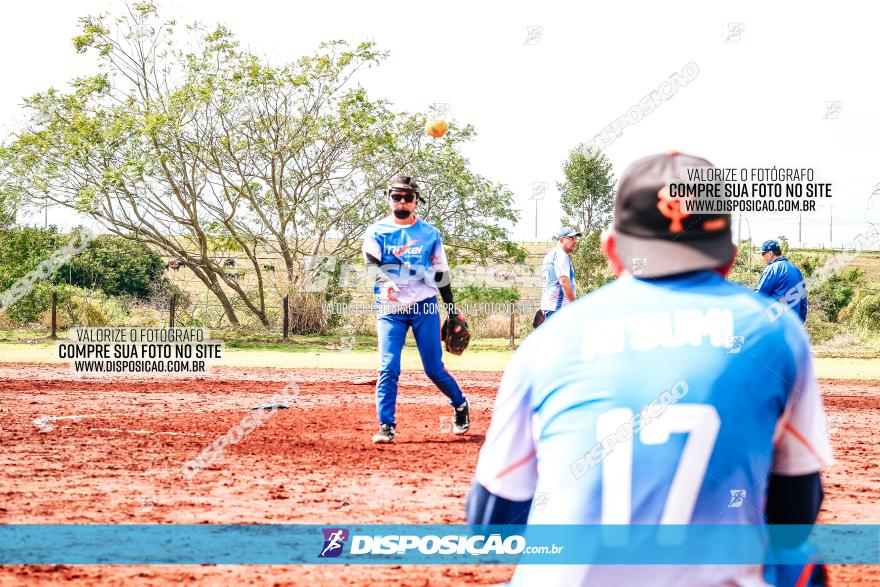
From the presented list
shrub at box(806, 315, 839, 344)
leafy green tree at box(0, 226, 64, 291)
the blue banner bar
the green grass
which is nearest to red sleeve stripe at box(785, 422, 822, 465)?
the blue banner bar

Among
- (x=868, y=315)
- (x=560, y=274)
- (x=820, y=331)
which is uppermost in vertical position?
(x=560, y=274)

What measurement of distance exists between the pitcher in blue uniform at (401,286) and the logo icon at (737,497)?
646 cm

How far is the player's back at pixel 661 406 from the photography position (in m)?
1.80

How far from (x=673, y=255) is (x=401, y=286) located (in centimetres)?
647

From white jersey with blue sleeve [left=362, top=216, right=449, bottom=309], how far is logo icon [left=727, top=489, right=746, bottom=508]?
258 inches

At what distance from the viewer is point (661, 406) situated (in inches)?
72.4

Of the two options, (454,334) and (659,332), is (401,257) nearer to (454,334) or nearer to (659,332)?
(454,334)

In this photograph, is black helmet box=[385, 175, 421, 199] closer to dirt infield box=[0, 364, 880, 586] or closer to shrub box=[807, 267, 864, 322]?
dirt infield box=[0, 364, 880, 586]

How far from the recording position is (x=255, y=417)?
1022 cm

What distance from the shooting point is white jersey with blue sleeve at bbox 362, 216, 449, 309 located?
8.32 m

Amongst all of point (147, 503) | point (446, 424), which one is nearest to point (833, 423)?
point (446, 424)

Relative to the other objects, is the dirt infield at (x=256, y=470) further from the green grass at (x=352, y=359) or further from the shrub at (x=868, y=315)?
the shrub at (x=868, y=315)

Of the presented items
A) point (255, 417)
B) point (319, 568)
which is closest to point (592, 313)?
point (319, 568)

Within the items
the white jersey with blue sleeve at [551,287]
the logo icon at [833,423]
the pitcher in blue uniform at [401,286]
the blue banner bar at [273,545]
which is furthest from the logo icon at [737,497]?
the white jersey with blue sleeve at [551,287]
